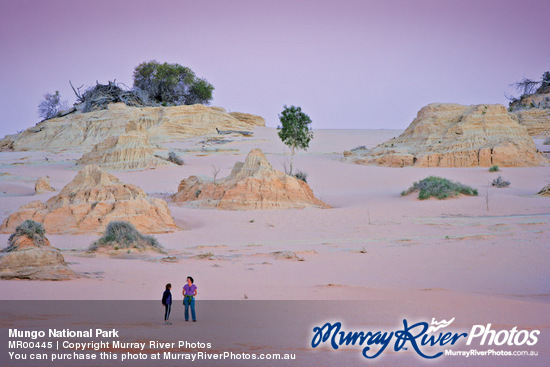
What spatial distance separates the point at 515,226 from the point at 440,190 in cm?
695

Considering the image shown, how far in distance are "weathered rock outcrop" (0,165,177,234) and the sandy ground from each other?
686mm

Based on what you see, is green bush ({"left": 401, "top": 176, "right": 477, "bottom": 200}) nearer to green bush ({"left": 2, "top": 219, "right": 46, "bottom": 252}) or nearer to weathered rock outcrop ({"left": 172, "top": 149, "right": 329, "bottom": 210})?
weathered rock outcrop ({"left": 172, "top": 149, "right": 329, "bottom": 210})

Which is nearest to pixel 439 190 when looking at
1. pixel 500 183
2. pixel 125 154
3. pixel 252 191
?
pixel 500 183

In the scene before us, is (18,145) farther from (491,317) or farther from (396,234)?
(491,317)

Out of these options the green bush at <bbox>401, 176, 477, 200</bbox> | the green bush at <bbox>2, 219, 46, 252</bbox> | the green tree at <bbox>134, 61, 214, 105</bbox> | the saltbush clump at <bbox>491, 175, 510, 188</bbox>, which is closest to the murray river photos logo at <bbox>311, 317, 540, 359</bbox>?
the green bush at <bbox>2, 219, 46, 252</bbox>

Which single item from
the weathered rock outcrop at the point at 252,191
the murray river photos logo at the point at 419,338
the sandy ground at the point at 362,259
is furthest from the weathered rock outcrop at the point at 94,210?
the murray river photos logo at the point at 419,338

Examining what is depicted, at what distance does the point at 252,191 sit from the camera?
19.9 m

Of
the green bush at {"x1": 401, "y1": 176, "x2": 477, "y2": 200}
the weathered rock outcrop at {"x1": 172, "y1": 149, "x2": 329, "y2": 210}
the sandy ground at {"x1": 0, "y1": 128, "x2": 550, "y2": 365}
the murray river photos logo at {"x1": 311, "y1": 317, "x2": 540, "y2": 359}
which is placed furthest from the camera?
the green bush at {"x1": 401, "y1": 176, "x2": 477, "y2": 200}

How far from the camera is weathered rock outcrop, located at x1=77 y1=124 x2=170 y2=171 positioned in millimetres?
32344

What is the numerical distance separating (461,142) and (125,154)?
2224 centimetres

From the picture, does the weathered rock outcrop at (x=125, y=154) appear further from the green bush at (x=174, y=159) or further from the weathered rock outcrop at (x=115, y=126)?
the weathered rock outcrop at (x=115, y=126)

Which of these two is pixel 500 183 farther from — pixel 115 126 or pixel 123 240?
pixel 115 126

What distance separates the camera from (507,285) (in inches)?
343

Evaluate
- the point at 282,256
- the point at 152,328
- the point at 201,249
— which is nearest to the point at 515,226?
the point at 282,256
